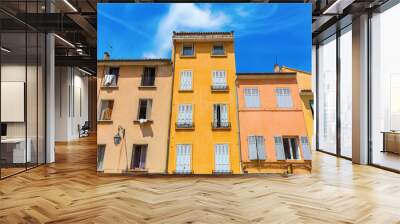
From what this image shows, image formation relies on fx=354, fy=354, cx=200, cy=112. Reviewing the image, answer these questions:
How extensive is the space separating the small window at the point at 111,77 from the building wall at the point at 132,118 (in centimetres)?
7

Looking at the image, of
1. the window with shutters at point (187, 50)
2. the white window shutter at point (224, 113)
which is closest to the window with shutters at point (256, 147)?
the white window shutter at point (224, 113)

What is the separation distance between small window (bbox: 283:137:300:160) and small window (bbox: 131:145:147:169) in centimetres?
248

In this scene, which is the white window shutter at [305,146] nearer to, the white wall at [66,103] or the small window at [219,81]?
the small window at [219,81]

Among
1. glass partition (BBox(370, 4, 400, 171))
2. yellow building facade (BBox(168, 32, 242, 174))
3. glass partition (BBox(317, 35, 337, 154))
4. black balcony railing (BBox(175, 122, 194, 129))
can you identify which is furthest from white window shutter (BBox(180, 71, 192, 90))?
glass partition (BBox(317, 35, 337, 154))

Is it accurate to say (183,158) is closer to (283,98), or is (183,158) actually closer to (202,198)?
(202,198)

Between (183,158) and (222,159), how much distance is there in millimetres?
682

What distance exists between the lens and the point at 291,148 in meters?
6.26

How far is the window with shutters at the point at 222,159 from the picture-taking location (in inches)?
241

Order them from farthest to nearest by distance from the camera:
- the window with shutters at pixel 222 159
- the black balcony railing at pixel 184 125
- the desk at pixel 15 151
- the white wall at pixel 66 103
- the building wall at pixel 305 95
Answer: the white wall at pixel 66 103 < the building wall at pixel 305 95 < the black balcony railing at pixel 184 125 < the window with shutters at pixel 222 159 < the desk at pixel 15 151

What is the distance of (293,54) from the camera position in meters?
6.30

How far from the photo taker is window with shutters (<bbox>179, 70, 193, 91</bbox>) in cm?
628

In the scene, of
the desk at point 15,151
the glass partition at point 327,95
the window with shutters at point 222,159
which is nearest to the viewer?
the desk at point 15,151

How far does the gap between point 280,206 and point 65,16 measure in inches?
237

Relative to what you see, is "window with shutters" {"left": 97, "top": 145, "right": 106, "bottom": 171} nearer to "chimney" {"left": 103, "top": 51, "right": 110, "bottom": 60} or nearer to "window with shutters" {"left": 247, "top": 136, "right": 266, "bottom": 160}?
"chimney" {"left": 103, "top": 51, "right": 110, "bottom": 60}
